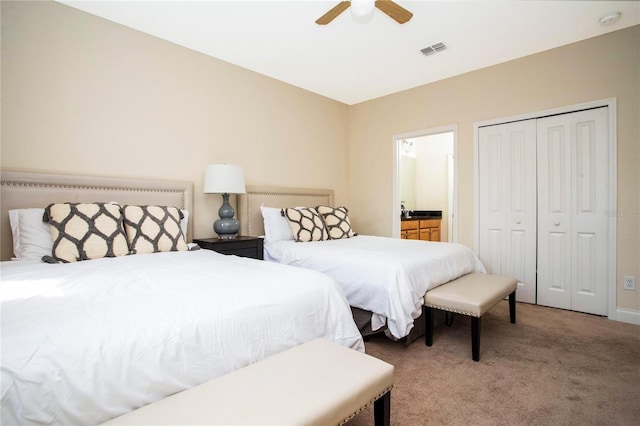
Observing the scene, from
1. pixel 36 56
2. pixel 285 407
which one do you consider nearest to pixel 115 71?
pixel 36 56

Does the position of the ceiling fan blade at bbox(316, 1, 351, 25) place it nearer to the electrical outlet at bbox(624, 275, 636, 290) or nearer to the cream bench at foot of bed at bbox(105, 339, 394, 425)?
the cream bench at foot of bed at bbox(105, 339, 394, 425)

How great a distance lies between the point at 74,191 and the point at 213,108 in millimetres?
1544

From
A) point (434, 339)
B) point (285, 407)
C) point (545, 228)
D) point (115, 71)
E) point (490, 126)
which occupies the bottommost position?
point (434, 339)

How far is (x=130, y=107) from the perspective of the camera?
287 centimetres

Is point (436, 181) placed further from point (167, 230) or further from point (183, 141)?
point (167, 230)

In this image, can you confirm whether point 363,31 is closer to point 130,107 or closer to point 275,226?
point 275,226

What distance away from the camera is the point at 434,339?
8.52ft

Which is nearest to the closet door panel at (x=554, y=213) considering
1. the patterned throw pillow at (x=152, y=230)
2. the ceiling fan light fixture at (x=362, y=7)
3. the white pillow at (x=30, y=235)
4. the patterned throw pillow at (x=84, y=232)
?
the ceiling fan light fixture at (x=362, y=7)

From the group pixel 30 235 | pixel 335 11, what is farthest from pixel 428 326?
pixel 30 235

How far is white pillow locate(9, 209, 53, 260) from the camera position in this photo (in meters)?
2.07

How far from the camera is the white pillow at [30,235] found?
207cm

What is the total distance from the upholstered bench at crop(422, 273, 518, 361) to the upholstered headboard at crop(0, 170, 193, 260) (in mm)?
2391

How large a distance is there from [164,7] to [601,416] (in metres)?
3.88

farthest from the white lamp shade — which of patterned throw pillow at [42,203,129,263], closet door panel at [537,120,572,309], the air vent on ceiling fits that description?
closet door panel at [537,120,572,309]
